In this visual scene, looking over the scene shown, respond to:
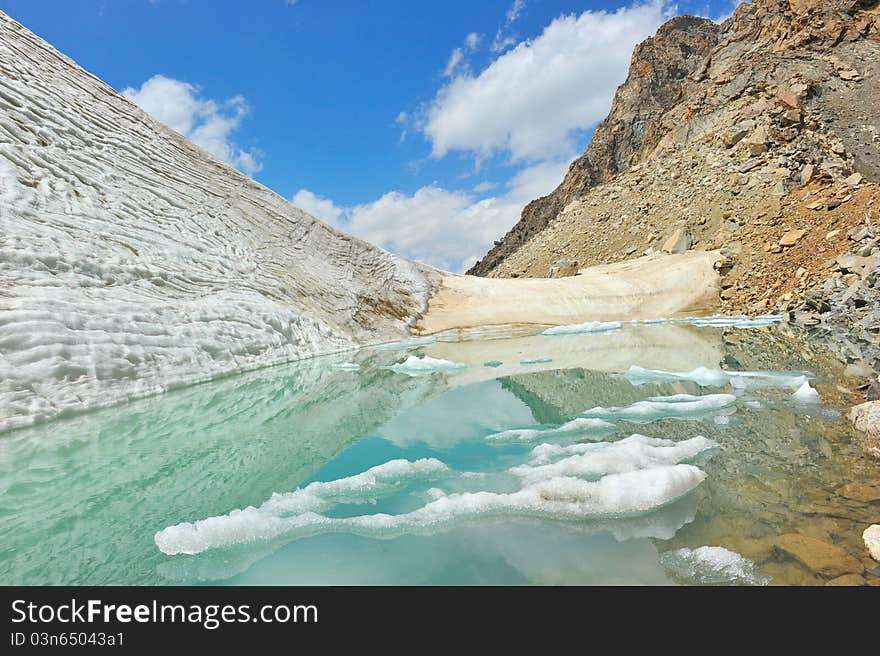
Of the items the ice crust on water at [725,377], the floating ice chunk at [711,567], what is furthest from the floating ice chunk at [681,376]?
the floating ice chunk at [711,567]

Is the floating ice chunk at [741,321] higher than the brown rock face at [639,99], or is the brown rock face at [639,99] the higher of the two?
the brown rock face at [639,99]

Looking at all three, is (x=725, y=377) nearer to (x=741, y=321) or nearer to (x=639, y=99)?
(x=741, y=321)

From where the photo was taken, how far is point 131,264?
6340mm

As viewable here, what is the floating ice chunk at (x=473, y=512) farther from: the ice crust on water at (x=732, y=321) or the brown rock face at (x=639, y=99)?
the brown rock face at (x=639, y=99)

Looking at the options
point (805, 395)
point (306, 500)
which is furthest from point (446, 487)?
point (805, 395)

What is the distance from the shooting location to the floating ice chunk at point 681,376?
4453 millimetres

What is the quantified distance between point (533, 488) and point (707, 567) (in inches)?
30.7

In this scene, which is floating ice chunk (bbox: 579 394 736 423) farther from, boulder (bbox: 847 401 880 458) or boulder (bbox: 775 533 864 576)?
boulder (bbox: 775 533 864 576)

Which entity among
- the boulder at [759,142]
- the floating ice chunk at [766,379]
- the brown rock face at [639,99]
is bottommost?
the floating ice chunk at [766,379]

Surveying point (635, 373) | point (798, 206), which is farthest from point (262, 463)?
point (798, 206)

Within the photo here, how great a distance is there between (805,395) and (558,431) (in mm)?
1821

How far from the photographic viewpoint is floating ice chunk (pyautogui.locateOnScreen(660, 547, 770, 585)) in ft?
4.97

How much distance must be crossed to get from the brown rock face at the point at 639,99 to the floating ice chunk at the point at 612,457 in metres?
45.6
